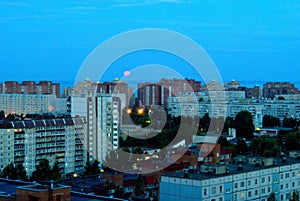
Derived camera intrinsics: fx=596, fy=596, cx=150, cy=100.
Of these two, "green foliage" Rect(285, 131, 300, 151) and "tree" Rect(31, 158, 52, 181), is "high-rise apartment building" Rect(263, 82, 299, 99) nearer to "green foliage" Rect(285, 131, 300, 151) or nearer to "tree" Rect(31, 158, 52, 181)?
"green foliage" Rect(285, 131, 300, 151)

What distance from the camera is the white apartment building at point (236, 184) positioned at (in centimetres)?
433

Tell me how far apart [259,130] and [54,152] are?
5.94 metres

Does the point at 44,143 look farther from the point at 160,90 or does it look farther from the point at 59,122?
the point at 160,90

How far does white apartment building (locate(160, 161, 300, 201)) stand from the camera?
433cm

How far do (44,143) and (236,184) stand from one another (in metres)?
3.53

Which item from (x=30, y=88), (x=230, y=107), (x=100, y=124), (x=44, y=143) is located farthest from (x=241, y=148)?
(x=30, y=88)

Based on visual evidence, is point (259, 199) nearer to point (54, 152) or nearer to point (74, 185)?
point (74, 185)

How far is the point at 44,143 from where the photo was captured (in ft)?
24.6

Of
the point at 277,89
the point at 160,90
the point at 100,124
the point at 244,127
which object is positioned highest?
the point at 277,89

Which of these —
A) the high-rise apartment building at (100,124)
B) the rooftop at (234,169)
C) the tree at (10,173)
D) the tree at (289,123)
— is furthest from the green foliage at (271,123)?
the tree at (10,173)

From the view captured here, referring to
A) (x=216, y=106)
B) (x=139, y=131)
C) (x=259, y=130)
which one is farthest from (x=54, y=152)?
(x=216, y=106)

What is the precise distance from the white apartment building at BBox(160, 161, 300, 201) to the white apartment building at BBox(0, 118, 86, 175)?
10.2ft

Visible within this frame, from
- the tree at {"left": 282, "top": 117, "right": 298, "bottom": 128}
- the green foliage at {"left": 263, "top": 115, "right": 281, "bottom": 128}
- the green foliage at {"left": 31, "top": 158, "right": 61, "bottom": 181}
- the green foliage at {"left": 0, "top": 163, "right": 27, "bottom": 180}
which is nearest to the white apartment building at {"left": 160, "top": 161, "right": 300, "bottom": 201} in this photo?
the green foliage at {"left": 31, "top": 158, "right": 61, "bottom": 181}

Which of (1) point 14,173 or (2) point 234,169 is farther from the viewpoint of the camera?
(1) point 14,173
